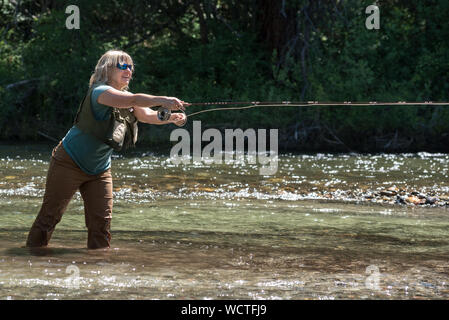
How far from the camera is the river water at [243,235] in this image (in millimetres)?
4645

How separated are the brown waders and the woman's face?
58cm

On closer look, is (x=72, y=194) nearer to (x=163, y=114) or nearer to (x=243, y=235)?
A: (x=163, y=114)

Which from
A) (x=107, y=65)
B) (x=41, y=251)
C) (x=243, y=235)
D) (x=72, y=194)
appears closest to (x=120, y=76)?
(x=107, y=65)

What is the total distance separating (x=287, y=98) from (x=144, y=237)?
9.76 m

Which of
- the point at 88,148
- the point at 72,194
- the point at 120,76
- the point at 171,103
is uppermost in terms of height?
the point at 120,76

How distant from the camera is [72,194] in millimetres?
5520

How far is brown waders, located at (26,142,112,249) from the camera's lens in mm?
5441

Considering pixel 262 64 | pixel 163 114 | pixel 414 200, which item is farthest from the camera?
pixel 262 64

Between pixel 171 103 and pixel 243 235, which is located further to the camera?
pixel 243 235

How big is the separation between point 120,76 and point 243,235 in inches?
76.2

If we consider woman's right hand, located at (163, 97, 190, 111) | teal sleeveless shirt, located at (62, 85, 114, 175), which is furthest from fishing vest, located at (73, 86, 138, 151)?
woman's right hand, located at (163, 97, 190, 111)

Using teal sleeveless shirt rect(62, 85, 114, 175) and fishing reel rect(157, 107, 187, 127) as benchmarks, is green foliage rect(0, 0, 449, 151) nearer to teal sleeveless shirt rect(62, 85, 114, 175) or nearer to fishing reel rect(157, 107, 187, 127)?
fishing reel rect(157, 107, 187, 127)

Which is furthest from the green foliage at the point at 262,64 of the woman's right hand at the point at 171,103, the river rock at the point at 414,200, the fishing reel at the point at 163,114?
the woman's right hand at the point at 171,103

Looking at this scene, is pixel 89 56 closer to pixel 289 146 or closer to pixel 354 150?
pixel 289 146
